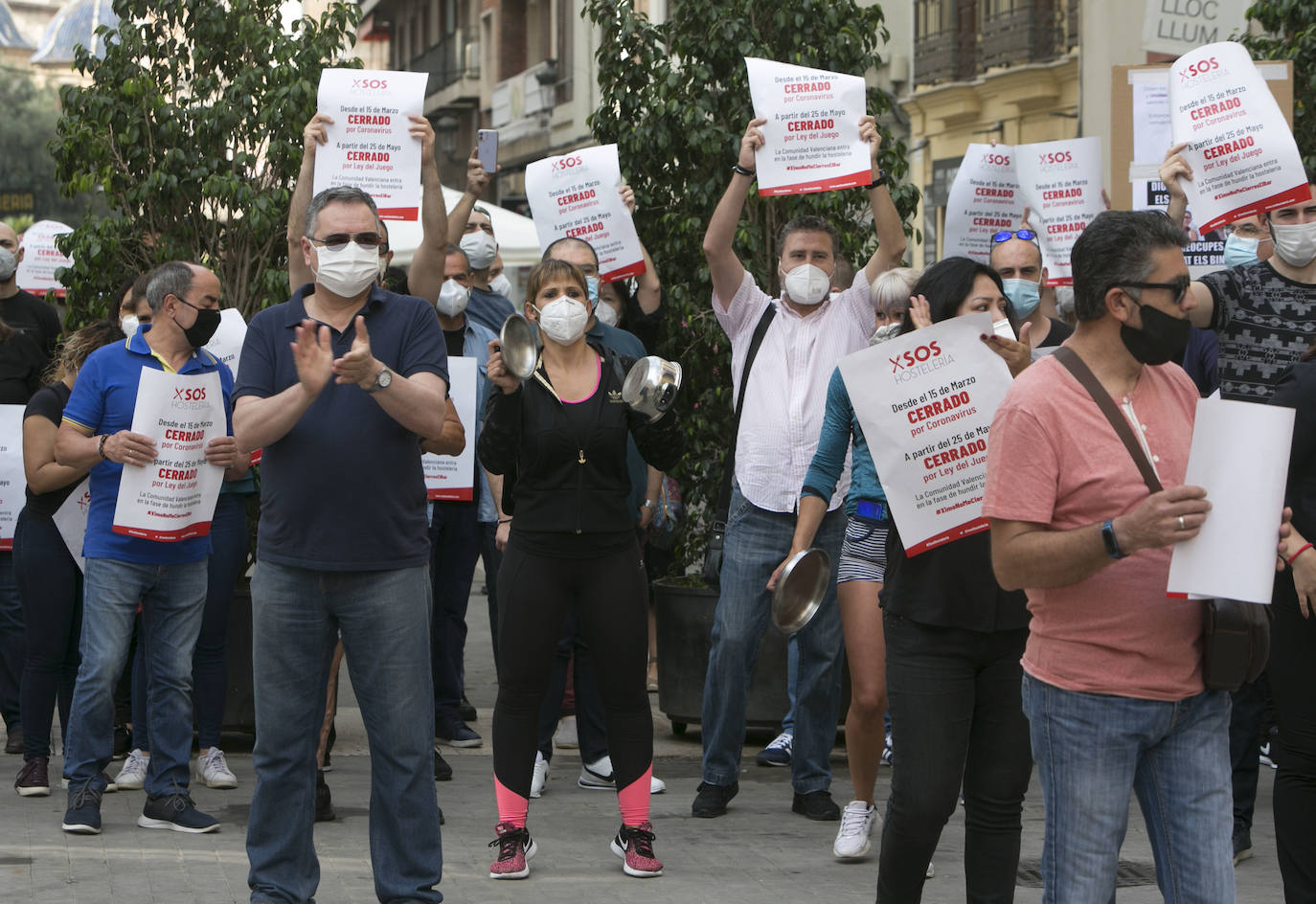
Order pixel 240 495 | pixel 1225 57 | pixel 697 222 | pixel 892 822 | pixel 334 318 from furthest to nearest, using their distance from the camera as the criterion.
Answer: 1. pixel 697 222
2. pixel 240 495
3. pixel 1225 57
4. pixel 334 318
5. pixel 892 822

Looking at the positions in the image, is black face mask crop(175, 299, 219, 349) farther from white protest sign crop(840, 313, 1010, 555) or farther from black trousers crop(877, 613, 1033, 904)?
black trousers crop(877, 613, 1033, 904)

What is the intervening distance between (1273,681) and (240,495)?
4066mm

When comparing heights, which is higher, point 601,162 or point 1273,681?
point 601,162

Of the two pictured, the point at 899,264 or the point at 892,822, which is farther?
the point at 899,264

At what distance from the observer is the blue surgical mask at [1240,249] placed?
21.8 ft

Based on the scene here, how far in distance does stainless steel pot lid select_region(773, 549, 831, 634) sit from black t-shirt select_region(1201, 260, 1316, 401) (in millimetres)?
1474

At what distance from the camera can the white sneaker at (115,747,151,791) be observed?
6.93 meters

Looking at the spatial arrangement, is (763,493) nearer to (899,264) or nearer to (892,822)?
(899,264)

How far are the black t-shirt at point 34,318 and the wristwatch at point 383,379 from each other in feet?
15.1

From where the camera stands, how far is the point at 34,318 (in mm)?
8812

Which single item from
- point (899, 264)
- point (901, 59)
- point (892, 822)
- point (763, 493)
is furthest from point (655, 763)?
point (901, 59)

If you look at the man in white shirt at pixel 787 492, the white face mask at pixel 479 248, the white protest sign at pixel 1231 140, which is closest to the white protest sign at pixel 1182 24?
the white protest sign at pixel 1231 140

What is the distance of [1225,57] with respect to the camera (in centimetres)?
637

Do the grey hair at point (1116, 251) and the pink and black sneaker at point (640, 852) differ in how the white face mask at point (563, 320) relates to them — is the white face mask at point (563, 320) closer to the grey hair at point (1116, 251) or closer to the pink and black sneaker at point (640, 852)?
the pink and black sneaker at point (640, 852)
